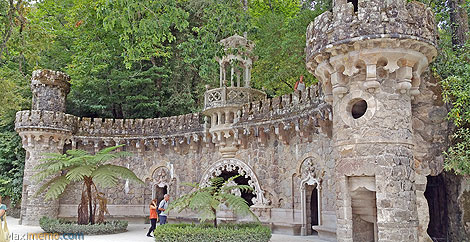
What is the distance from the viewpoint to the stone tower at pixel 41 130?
17.4m

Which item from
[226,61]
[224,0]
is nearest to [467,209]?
[224,0]

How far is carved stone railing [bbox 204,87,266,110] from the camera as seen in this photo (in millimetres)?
15273

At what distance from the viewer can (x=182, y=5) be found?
909 inches

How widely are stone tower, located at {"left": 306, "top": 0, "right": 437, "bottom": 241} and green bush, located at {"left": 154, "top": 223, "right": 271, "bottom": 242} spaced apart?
2613 mm

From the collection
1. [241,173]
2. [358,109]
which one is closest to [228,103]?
[241,173]

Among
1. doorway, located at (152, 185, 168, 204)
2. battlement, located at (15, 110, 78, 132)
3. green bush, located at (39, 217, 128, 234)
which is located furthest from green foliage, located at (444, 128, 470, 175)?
battlement, located at (15, 110, 78, 132)

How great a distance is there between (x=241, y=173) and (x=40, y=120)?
30.5 feet

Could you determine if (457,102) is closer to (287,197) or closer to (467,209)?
(467,209)

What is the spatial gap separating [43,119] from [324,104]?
12.8 m

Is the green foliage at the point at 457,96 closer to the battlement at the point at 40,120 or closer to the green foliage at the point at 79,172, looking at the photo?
the green foliage at the point at 79,172

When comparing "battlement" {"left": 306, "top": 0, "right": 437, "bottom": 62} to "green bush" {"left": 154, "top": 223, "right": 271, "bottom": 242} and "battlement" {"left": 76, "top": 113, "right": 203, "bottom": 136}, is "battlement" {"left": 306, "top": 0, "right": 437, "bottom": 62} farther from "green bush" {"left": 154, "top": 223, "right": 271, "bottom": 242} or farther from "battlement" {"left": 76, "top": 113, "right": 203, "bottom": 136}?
"battlement" {"left": 76, "top": 113, "right": 203, "bottom": 136}

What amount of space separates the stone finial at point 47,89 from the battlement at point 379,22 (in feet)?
46.3

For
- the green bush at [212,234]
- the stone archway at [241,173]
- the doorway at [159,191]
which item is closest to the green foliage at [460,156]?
the green bush at [212,234]

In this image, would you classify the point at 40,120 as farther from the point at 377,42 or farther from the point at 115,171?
the point at 377,42
